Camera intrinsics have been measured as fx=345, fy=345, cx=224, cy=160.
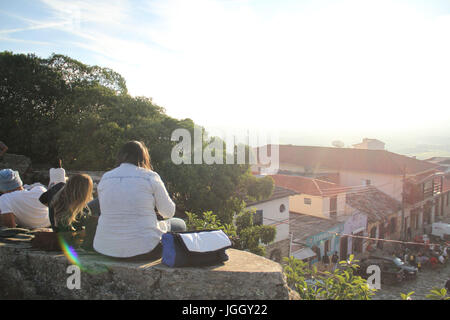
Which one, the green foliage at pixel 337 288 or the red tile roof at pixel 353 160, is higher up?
the green foliage at pixel 337 288

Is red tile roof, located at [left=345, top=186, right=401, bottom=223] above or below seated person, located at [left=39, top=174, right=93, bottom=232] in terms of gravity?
below

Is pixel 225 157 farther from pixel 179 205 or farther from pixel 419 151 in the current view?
pixel 419 151

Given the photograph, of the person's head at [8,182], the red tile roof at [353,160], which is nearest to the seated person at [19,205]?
the person's head at [8,182]

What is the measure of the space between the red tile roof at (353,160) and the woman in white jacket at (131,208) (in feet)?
106

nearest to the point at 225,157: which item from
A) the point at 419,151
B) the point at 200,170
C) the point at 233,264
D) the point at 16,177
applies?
the point at 200,170

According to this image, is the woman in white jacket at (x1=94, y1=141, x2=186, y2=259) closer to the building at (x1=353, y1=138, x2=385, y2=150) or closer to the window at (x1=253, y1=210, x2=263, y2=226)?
the window at (x1=253, y1=210, x2=263, y2=226)

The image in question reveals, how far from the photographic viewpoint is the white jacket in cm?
340

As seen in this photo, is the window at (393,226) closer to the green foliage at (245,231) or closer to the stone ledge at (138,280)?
the green foliage at (245,231)

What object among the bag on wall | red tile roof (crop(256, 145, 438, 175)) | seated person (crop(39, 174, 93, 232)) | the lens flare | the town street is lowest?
the town street

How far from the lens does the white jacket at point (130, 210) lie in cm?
340

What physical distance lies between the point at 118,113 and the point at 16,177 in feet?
35.4

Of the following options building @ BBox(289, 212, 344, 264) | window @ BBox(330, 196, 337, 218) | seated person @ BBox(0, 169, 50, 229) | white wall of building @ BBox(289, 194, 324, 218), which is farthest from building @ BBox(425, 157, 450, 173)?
seated person @ BBox(0, 169, 50, 229)

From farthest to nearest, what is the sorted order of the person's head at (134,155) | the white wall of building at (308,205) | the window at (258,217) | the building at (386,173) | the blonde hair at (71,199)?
1. the building at (386,173)
2. the white wall of building at (308,205)
3. the window at (258,217)
4. the blonde hair at (71,199)
5. the person's head at (134,155)

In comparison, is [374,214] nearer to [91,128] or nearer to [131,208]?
[91,128]
